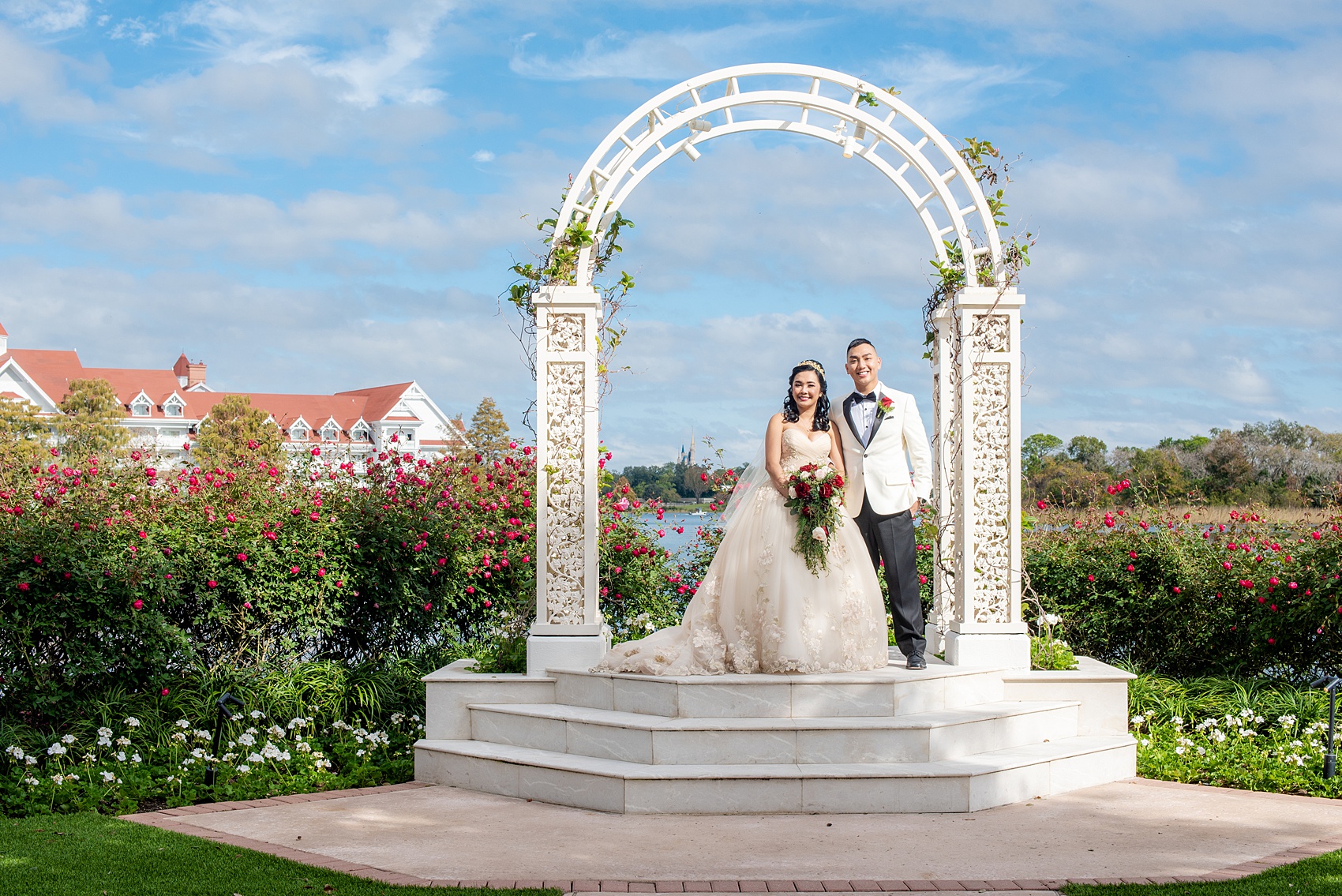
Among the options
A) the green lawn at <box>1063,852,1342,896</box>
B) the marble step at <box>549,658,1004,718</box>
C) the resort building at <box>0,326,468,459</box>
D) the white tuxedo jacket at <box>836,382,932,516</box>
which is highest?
the resort building at <box>0,326,468,459</box>

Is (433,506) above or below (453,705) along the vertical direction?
above

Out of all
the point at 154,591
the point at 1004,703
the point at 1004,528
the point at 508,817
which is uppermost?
the point at 1004,528

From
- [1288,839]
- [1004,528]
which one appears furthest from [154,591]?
[1288,839]

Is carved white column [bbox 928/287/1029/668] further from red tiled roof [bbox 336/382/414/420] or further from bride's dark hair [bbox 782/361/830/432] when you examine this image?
red tiled roof [bbox 336/382/414/420]

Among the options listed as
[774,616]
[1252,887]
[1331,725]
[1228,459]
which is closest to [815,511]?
[774,616]

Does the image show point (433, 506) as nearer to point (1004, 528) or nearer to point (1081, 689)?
point (1004, 528)

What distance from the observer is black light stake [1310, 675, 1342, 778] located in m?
6.00

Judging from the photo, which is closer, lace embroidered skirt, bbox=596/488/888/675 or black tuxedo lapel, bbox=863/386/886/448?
lace embroidered skirt, bbox=596/488/888/675

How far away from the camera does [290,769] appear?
6.29 metres

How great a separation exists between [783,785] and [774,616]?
1.09m

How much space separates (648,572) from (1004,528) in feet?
10.3

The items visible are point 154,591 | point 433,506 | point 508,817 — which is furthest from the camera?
point 433,506

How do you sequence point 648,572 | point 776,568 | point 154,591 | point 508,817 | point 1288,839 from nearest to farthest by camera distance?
point 1288,839 → point 508,817 → point 776,568 → point 154,591 → point 648,572

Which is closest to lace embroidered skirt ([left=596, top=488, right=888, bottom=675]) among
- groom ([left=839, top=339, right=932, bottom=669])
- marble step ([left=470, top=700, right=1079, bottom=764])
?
groom ([left=839, top=339, right=932, bottom=669])
